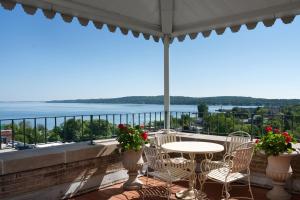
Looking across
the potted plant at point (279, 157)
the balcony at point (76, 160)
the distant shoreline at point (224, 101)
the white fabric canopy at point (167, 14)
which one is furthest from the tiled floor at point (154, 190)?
the distant shoreline at point (224, 101)

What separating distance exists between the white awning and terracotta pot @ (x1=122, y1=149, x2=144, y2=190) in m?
2.27

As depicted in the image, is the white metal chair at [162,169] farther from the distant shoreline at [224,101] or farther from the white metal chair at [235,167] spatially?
the distant shoreline at [224,101]

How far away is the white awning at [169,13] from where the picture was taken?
4.11 meters

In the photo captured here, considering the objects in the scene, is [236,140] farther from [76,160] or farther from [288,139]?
[76,160]

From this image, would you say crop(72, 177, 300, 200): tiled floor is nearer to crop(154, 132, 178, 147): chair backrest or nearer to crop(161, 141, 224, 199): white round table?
crop(161, 141, 224, 199): white round table

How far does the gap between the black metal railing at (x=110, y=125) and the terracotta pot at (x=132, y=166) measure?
26.2 inches

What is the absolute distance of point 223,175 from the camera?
12.1 feet

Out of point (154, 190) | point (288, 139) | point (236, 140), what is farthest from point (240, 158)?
point (154, 190)

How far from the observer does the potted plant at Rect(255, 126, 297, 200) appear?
389 centimetres

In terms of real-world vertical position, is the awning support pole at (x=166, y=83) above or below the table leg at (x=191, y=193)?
above

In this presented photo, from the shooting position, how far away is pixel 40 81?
2605cm

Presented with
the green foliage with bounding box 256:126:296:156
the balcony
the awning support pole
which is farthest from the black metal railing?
the green foliage with bounding box 256:126:296:156

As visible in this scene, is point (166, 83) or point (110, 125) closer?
point (110, 125)

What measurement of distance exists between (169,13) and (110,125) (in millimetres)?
2492
